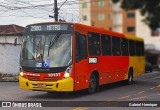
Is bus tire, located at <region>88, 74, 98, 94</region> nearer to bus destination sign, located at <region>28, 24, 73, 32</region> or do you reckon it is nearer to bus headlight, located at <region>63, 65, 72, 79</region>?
bus headlight, located at <region>63, 65, 72, 79</region>

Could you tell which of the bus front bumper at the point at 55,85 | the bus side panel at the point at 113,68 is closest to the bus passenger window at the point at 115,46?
the bus side panel at the point at 113,68

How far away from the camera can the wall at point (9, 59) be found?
27.3 meters

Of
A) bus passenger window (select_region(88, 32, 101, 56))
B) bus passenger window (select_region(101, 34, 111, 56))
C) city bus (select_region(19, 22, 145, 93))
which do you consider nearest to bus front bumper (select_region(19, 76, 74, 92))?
city bus (select_region(19, 22, 145, 93))

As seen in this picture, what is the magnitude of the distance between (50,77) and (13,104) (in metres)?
3.42

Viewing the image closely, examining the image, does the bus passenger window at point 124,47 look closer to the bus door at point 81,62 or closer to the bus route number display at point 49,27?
the bus door at point 81,62

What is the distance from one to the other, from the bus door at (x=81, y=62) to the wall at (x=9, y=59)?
45.5 ft

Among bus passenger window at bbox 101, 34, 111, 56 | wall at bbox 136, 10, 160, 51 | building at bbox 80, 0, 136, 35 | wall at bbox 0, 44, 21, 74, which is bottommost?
wall at bbox 0, 44, 21, 74

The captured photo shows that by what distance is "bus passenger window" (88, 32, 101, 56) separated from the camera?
14631mm

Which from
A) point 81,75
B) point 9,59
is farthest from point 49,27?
point 9,59

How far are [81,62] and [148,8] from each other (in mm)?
11050

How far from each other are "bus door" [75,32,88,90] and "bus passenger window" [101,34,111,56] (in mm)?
1819

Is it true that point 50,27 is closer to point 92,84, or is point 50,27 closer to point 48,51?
point 48,51

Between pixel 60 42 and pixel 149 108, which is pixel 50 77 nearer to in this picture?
pixel 60 42

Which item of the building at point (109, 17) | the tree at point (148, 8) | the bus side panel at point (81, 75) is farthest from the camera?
the bus side panel at point (81, 75)
